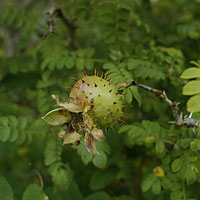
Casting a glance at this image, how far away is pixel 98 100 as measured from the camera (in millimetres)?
1478

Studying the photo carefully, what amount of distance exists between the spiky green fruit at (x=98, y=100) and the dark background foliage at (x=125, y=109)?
195mm

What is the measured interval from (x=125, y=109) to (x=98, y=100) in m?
0.51

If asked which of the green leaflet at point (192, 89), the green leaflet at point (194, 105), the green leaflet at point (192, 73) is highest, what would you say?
the green leaflet at point (192, 73)

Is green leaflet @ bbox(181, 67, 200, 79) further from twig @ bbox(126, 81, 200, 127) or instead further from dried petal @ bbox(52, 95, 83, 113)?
dried petal @ bbox(52, 95, 83, 113)

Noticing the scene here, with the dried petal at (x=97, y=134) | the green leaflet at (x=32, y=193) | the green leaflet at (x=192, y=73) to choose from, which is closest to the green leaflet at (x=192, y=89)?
the green leaflet at (x=192, y=73)

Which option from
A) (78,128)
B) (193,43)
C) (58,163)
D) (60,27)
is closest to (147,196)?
(58,163)

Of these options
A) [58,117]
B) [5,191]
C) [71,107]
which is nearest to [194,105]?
[71,107]

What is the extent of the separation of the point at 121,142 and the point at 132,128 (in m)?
0.87

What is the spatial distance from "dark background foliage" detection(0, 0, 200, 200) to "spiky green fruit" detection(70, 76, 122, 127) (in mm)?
195

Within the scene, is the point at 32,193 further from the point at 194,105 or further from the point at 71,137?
the point at 194,105

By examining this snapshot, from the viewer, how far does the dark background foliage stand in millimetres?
1809

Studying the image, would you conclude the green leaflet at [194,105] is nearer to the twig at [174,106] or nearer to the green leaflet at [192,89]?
the green leaflet at [192,89]

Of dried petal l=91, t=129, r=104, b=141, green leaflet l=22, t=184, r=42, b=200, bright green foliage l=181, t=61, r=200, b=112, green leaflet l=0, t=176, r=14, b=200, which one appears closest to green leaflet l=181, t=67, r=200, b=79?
bright green foliage l=181, t=61, r=200, b=112

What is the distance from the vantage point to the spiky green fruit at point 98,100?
4.85 feet
